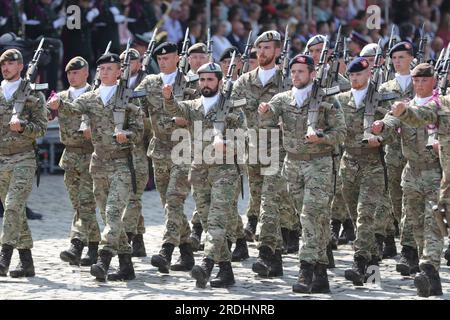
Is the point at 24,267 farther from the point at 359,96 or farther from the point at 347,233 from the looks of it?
the point at 347,233

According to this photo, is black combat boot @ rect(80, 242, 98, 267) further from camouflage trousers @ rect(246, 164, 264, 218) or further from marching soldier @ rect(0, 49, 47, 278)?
camouflage trousers @ rect(246, 164, 264, 218)

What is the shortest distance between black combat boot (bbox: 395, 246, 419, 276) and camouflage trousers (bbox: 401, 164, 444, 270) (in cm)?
52

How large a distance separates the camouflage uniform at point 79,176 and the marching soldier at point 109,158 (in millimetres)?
486

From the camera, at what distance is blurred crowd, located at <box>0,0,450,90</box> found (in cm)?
1905

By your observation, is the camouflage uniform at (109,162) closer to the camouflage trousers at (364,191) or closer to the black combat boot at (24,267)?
the black combat boot at (24,267)

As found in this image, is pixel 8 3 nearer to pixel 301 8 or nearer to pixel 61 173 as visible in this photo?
pixel 61 173

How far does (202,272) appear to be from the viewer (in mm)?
12234

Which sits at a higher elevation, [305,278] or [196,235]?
[196,235]

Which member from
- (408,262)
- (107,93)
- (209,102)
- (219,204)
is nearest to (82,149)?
(107,93)

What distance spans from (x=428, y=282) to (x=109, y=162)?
11.1ft

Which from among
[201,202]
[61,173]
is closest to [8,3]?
[61,173]

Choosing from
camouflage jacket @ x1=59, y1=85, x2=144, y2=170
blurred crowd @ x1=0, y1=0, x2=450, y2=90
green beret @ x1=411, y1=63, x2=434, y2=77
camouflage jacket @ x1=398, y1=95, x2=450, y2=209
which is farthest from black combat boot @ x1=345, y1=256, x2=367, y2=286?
blurred crowd @ x1=0, y1=0, x2=450, y2=90

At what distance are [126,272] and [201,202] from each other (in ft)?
3.35

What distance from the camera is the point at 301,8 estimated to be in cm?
2334
